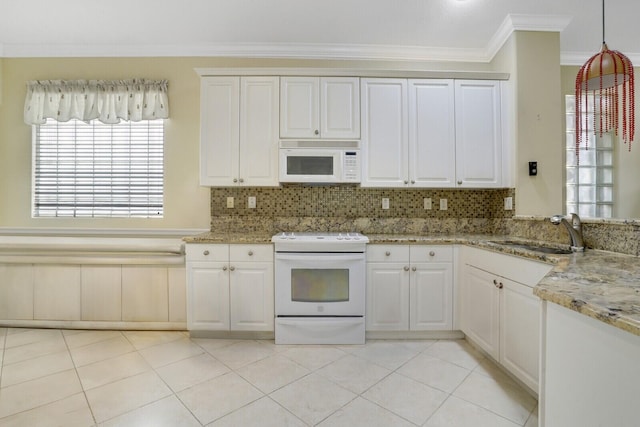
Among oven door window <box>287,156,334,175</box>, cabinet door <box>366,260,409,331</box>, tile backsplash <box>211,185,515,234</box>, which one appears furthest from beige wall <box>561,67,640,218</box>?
oven door window <box>287,156,334,175</box>

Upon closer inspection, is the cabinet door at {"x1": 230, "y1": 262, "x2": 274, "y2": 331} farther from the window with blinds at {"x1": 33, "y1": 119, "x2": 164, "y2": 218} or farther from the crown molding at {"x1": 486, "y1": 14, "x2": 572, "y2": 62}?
the crown molding at {"x1": 486, "y1": 14, "x2": 572, "y2": 62}

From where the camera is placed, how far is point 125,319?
267cm

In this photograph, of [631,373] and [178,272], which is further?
[178,272]

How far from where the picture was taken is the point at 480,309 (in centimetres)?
219

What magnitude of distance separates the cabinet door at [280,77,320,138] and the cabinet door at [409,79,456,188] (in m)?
0.89

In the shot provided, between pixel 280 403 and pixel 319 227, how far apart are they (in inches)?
63.7

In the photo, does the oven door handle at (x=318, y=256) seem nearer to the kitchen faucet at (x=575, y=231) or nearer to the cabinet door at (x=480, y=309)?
the cabinet door at (x=480, y=309)

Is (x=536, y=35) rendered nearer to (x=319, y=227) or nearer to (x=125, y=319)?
(x=319, y=227)

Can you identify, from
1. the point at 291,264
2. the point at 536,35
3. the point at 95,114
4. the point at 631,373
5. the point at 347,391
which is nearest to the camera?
the point at 631,373

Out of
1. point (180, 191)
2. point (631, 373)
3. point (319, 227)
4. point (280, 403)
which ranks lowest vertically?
point (280, 403)

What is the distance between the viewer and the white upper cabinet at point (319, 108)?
8.77ft

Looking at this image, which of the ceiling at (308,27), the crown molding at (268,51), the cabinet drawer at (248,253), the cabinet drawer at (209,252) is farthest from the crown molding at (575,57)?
the cabinet drawer at (209,252)

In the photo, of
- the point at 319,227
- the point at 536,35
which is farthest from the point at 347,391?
the point at 536,35

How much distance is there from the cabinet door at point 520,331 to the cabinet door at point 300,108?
6.39 ft
